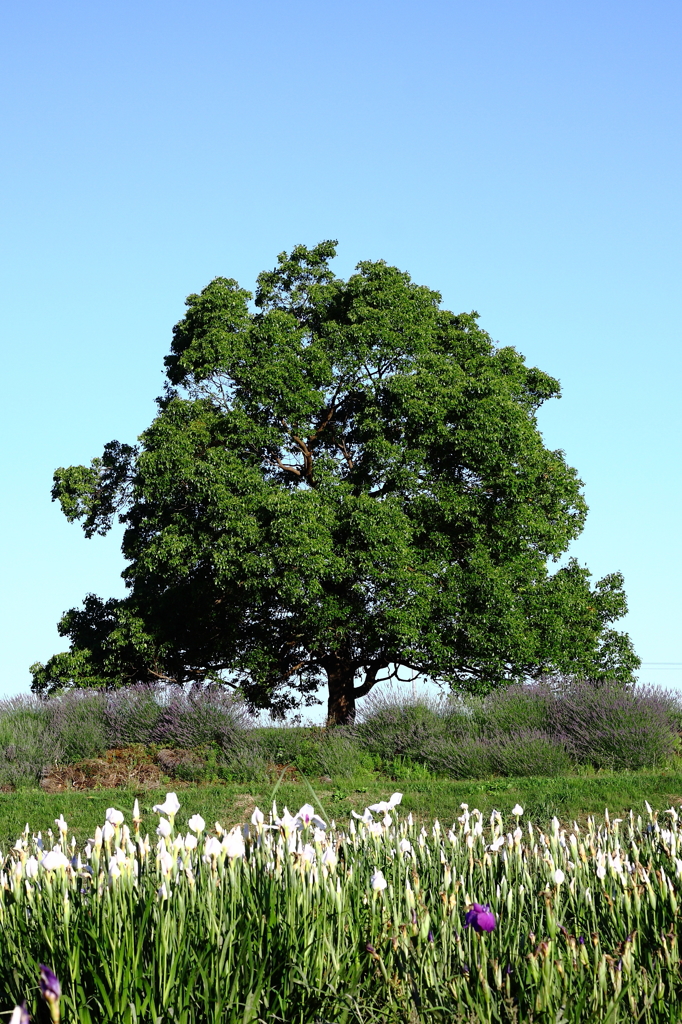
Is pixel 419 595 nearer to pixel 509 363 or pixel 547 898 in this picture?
pixel 509 363

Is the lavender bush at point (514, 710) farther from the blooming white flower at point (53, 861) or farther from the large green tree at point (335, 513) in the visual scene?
the blooming white flower at point (53, 861)

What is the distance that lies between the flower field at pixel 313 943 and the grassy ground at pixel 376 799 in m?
5.67

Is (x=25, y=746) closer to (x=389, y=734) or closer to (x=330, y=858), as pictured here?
(x=389, y=734)

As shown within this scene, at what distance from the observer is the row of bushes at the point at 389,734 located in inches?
534

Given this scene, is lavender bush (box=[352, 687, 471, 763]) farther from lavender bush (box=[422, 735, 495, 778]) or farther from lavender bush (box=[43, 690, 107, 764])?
lavender bush (box=[43, 690, 107, 764])

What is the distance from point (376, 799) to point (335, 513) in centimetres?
830

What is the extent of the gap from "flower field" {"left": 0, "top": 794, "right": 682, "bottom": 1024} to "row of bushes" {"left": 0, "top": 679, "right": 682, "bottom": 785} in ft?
29.7

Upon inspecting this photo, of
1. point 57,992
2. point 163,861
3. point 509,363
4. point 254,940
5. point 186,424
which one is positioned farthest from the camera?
point 509,363

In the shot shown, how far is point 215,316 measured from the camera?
21266mm

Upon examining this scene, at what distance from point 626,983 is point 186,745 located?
12.0 metres

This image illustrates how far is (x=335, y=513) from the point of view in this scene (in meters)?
19.0

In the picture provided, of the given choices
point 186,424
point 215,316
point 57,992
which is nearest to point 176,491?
point 186,424

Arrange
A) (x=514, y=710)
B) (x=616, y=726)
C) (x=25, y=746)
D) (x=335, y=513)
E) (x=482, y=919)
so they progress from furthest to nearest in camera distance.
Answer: (x=335, y=513) < (x=514, y=710) < (x=25, y=746) < (x=616, y=726) < (x=482, y=919)

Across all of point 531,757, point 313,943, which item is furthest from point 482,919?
point 531,757
